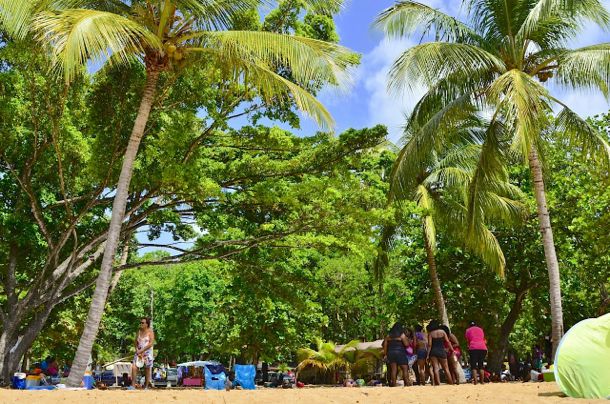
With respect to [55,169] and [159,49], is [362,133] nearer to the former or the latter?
[159,49]

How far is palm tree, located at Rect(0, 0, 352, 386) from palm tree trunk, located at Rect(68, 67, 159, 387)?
2 cm

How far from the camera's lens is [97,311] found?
10859 mm

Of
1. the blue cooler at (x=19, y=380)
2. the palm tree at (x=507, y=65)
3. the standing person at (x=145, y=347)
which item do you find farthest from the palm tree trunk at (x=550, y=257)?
the blue cooler at (x=19, y=380)

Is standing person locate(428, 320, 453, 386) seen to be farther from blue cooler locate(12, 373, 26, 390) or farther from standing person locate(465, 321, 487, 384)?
blue cooler locate(12, 373, 26, 390)

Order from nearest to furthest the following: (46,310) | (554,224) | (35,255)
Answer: (46,310) < (35,255) < (554,224)

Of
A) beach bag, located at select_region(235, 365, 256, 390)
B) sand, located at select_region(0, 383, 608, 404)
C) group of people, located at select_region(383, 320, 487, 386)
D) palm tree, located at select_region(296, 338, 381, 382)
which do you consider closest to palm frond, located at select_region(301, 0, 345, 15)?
group of people, located at select_region(383, 320, 487, 386)

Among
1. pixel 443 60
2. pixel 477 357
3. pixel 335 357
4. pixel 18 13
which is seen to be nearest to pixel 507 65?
pixel 443 60

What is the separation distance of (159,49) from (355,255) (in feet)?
21.4

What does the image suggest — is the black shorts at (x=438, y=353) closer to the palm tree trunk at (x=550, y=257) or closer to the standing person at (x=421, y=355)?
the standing person at (x=421, y=355)

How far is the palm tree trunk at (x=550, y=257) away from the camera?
12703mm

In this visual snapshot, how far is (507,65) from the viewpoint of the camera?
14195mm

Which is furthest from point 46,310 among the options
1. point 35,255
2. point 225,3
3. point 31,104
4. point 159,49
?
point 225,3

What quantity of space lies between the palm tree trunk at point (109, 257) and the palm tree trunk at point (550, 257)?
819 cm

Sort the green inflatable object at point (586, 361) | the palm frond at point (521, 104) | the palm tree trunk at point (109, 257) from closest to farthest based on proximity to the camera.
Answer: the green inflatable object at point (586, 361), the palm tree trunk at point (109, 257), the palm frond at point (521, 104)
